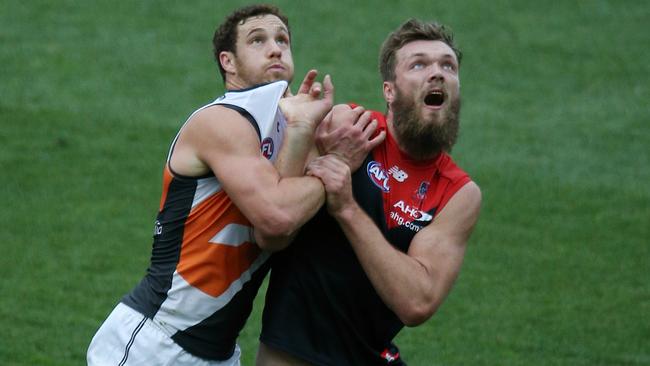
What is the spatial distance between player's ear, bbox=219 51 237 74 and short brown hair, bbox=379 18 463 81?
75 centimetres

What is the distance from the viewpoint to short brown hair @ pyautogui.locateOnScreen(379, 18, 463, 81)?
578cm

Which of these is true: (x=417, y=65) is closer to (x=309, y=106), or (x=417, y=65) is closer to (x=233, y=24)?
(x=309, y=106)

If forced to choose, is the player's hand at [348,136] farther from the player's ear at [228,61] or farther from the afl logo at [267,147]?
the player's ear at [228,61]

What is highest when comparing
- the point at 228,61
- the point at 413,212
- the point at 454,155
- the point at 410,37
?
the point at 410,37

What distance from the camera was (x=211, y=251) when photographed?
541cm

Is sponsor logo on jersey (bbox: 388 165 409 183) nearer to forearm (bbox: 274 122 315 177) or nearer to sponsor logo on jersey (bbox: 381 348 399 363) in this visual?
forearm (bbox: 274 122 315 177)

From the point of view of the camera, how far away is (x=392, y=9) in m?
16.1

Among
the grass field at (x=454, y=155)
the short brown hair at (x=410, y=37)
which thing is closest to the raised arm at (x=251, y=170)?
the short brown hair at (x=410, y=37)

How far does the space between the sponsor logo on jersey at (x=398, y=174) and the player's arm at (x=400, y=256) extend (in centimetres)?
28

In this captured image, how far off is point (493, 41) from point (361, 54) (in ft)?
Answer: 6.21

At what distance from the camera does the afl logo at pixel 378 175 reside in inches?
220

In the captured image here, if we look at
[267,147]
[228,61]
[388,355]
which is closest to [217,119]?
[267,147]

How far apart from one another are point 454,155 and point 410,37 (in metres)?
6.77

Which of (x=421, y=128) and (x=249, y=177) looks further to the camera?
(x=421, y=128)
